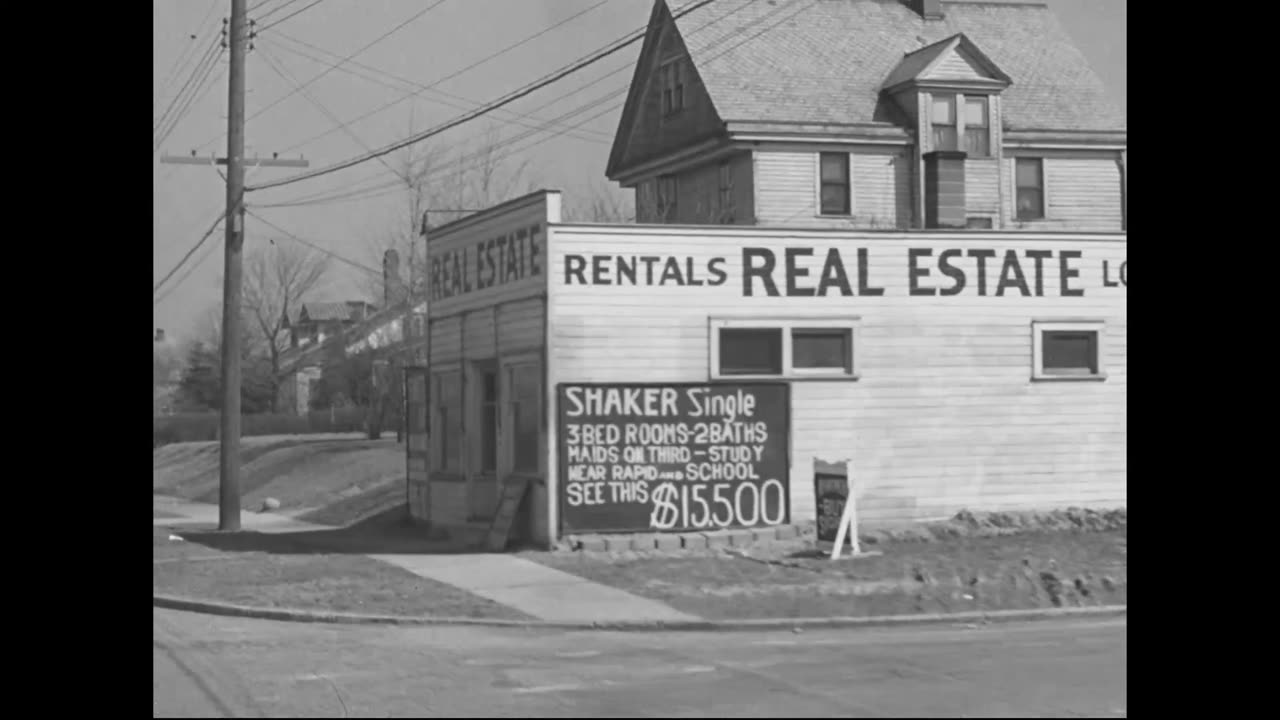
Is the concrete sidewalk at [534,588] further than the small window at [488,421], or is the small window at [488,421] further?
the small window at [488,421]

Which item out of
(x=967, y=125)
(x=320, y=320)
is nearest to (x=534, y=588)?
(x=967, y=125)

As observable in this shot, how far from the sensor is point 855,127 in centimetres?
4009

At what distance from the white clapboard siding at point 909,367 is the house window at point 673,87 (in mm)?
18074

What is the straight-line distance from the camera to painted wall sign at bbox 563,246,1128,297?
73.5ft

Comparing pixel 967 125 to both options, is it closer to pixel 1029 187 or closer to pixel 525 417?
pixel 1029 187

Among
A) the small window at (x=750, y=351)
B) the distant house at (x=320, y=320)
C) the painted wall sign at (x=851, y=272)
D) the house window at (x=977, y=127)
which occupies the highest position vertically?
the house window at (x=977, y=127)

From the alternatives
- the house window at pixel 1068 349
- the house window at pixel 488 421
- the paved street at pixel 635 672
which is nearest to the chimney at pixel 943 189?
the house window at pixel 1068 349

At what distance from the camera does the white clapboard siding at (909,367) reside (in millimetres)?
22391

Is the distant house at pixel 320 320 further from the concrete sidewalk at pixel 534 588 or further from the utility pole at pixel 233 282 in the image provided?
the concrete sidewalk at pixel 534 588

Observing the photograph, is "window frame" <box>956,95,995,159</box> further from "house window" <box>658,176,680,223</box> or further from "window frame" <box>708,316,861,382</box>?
"window frame" <box>708,316,861,382</box>

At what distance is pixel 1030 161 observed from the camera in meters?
42.3
